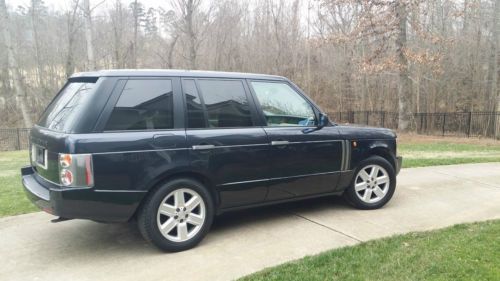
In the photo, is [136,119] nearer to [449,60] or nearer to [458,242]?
[458,242]

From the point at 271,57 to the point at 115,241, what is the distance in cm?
2326

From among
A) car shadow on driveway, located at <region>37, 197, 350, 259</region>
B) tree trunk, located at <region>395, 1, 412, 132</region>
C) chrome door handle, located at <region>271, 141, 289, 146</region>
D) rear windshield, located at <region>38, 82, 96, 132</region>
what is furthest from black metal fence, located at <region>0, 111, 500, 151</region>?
rear windshield, located at <region>38, 82, 96, 132</region>

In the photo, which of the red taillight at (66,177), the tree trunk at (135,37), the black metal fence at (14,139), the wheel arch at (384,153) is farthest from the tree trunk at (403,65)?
the black metal fence at (14,139)

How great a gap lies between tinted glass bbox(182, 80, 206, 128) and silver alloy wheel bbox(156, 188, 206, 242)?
0.70 m

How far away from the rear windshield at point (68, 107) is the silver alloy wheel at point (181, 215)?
3.82 feet

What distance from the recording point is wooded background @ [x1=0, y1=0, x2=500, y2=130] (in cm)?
1833

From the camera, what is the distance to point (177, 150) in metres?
3.98

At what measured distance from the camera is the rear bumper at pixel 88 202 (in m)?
3.55

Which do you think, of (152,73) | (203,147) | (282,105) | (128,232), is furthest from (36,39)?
(203,147)

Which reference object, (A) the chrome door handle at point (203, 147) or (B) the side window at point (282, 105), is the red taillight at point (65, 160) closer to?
(A) the chrome door handle at point (203, 147)

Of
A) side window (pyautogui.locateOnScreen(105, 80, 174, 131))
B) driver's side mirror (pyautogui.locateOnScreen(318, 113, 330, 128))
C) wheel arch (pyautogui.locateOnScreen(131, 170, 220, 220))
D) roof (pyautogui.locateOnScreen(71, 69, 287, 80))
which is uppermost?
roof (pyautogui.locateOnScreen(71, 69, 287, 80))

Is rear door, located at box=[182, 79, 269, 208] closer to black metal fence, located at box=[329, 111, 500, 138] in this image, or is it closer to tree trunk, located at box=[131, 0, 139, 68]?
black metal fence, located at box=[329, 111, 500, 138]

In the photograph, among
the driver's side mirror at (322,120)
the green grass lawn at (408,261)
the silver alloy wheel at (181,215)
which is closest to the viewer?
the green grass lawn at (408,261)

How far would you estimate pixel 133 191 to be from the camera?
149 inches
